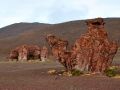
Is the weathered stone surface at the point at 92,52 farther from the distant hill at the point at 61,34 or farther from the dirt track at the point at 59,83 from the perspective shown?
the distant hill at the point at 61,34

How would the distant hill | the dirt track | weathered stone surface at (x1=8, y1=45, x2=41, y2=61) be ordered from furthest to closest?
1. the distant hill
2. weathered stone surface at (x1=8, y1=45, x2=41, y2=61)
3. the dirt track

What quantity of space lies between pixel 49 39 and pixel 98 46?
17.7 feet

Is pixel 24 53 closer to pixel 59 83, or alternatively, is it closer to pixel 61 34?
pixel 59 83

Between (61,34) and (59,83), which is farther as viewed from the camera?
(61,34)

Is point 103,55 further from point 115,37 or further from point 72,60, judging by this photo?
point 115,37

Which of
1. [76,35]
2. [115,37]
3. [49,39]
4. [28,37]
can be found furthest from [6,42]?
Result: [49,39]

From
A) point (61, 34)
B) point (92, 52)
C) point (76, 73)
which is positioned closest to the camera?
point (76, 73)

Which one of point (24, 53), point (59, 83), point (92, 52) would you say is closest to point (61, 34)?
point (24, 53)

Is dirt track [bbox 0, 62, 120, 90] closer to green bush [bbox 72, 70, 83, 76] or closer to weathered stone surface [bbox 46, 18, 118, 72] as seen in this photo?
green bush [bbox 72, 70, 83, 76]

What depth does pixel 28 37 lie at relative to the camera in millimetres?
144500

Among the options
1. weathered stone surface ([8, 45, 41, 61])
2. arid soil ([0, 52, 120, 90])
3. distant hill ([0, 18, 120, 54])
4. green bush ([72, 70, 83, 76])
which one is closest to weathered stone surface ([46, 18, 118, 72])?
green bush ([72, 70, 83, 76])

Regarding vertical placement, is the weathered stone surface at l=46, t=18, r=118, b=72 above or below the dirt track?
above

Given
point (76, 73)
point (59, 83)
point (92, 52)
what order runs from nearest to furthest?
point (59, 83), point (76, 73), point (92, 52)

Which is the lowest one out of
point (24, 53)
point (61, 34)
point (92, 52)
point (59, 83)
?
point (59, 83)
